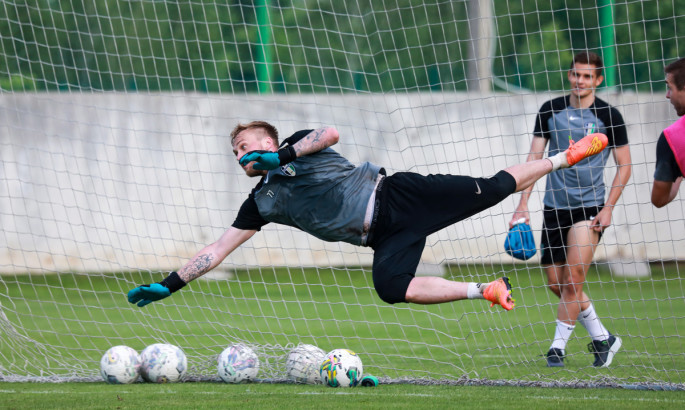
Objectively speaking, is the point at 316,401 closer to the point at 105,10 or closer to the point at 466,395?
the point at 466,395

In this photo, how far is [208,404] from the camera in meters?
4.79

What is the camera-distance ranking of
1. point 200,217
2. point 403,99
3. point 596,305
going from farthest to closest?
1. point 403,99
2. point 200,217
3. point 596,305

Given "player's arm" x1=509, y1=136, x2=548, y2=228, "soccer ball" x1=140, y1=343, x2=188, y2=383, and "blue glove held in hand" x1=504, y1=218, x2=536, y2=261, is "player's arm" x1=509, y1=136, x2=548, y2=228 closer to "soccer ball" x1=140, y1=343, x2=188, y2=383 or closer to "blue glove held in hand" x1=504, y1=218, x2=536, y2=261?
"blue glove held in hand" x1=504, y1=218, x2=536, y2=261

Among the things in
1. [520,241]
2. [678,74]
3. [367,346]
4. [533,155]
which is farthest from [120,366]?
[678,74]

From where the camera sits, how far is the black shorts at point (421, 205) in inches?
202

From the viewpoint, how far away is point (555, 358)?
623cm

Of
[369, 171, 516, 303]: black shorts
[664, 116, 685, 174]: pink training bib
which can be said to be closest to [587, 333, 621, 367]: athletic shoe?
[369, 171, 516, 303]: black shorts

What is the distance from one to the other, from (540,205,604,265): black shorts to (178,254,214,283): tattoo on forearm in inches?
99.2

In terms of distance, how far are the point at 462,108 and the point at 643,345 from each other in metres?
5.31

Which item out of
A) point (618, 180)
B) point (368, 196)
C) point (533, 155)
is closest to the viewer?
point (368, 196)

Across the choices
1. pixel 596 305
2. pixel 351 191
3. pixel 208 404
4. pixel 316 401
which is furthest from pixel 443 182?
pixel 596 305

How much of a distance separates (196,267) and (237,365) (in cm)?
72

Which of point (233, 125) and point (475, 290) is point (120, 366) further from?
point (233, 125)

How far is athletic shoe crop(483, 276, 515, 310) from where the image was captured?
4.61m
